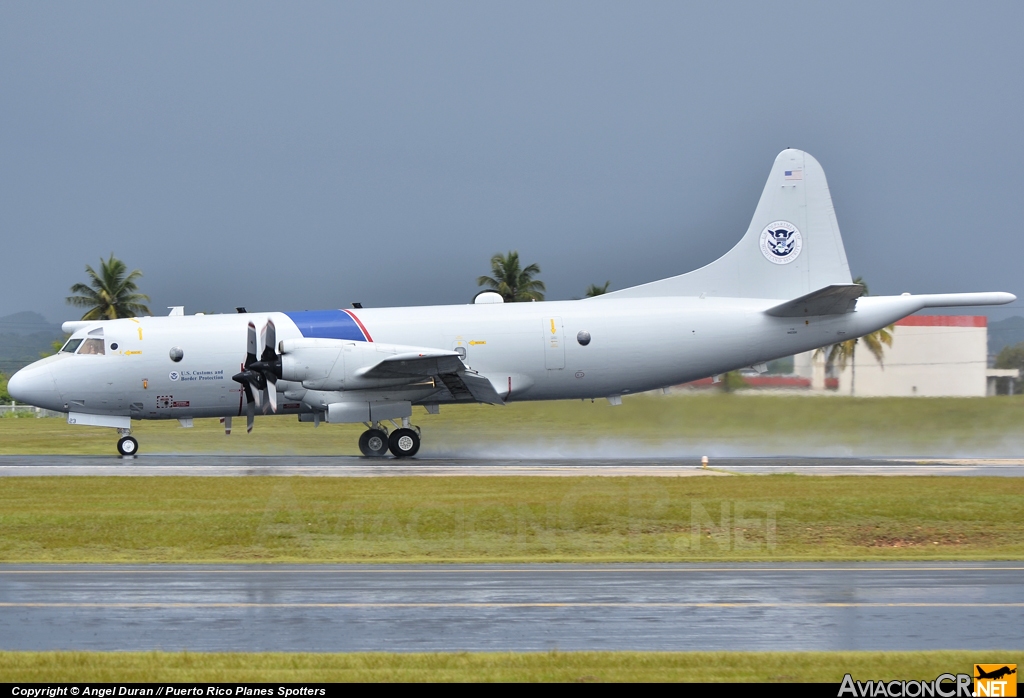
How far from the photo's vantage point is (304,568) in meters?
13.4

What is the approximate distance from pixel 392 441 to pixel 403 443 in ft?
1.15

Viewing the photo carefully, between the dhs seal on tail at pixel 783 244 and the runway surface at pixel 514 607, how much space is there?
18.7 m

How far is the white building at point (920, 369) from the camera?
1214 inches

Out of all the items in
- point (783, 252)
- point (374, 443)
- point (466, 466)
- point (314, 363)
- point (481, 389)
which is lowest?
point (466, 466)

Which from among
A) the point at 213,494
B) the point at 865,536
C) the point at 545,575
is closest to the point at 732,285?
the point at 865,536

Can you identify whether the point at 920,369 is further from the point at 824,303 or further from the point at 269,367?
the point at 269,367

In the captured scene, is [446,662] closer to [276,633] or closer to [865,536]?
[276,633]

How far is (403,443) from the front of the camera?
28688 mm

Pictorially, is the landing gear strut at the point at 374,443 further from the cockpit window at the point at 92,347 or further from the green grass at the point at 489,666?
the green grass at the point at 489,666

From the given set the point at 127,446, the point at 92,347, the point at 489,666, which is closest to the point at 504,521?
the point at 489,666

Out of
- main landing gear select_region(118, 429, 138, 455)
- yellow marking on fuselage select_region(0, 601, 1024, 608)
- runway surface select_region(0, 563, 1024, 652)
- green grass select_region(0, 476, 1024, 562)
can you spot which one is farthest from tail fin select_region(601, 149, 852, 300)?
yellow marking on fuselage select_region(0, 601, 1024, 608)

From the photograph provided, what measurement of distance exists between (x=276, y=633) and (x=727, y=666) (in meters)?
4.08

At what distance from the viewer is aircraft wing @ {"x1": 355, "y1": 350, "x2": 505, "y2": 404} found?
87.5 feet

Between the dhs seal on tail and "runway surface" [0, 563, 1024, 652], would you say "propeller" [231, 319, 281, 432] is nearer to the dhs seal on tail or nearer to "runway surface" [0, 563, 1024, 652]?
"runway surface" [0, 563, 1024, 652]
